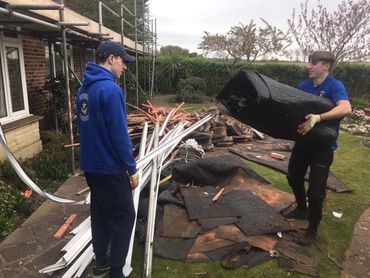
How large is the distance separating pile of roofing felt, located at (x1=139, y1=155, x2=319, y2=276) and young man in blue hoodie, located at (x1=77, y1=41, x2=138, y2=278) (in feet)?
2.97

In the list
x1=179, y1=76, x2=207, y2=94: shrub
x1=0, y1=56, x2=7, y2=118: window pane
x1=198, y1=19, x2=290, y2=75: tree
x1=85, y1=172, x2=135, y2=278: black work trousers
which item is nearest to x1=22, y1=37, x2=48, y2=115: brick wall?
x1=0, y1=56, x2=7, y2=118: window pane

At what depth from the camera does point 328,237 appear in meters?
4.10

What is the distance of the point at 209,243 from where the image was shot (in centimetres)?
372

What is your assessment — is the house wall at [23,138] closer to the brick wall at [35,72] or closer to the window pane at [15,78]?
the window pane at [15,78]

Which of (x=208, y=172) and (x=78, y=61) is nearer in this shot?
(x=208, y=172)

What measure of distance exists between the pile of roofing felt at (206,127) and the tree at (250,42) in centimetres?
1045

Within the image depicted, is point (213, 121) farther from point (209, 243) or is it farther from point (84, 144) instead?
point (84, 144)

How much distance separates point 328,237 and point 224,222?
4.16 feet

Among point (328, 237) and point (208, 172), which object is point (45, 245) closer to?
point (208, 172)

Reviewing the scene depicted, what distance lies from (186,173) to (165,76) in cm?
1521

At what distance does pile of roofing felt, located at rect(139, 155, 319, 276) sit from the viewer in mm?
3574

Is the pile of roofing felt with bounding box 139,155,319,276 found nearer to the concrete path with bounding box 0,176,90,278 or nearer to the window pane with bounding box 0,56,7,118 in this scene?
the concrete path with bounding box 0,176,90,278

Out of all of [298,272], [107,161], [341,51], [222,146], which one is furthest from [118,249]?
[341,51]

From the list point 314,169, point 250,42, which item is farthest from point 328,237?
point 250,42
